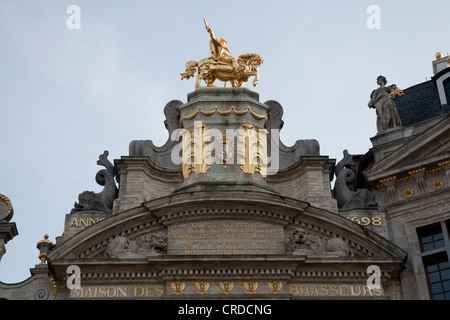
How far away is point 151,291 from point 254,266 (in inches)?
101

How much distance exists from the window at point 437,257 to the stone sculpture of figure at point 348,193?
1.63 metres

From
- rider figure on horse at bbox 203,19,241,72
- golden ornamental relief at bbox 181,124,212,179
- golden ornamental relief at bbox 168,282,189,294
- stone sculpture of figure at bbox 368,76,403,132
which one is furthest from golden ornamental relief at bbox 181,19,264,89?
golden ornamental relief at bbox 168,282,189,294

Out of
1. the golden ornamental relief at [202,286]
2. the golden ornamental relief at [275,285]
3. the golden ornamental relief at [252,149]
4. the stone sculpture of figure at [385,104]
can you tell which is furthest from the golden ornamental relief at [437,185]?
the golden ornamental relief at [202,286]

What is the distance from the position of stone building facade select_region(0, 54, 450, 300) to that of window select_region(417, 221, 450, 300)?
3 centimetres

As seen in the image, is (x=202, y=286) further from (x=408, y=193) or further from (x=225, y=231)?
(x=408, y=193)

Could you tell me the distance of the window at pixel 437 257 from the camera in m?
24.2

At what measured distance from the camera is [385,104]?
28.1 metres

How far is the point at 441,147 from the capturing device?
26156 millimetres

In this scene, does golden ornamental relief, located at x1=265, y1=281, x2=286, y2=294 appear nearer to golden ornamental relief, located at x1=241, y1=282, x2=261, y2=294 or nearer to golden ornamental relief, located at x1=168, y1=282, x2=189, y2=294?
golden ornamental relief, located at x1=241, y1=282, x2=261, y2=294

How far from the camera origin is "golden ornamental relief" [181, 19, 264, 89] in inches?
1138

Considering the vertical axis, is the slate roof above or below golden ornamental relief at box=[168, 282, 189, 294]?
above

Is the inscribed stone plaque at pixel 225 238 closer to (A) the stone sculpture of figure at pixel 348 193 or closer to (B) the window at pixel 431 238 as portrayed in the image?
(A) the stone sculpture of figure at pixel 348 193

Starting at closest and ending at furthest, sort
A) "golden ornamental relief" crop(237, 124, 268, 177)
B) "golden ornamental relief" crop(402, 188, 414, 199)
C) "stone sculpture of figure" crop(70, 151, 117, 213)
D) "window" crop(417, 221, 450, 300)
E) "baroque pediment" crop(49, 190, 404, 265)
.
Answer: "window" crop(417, 221, 450, 300) → "baroque pediment" crop(49, 190, 404, 265) → "golden ornamental relief" crop(402, 188, 414, 199) → "stone sculpture of figure" crop(70, 151, 117, 213) → "golden ornamental relief" crop(237, 124, 268, 177)
